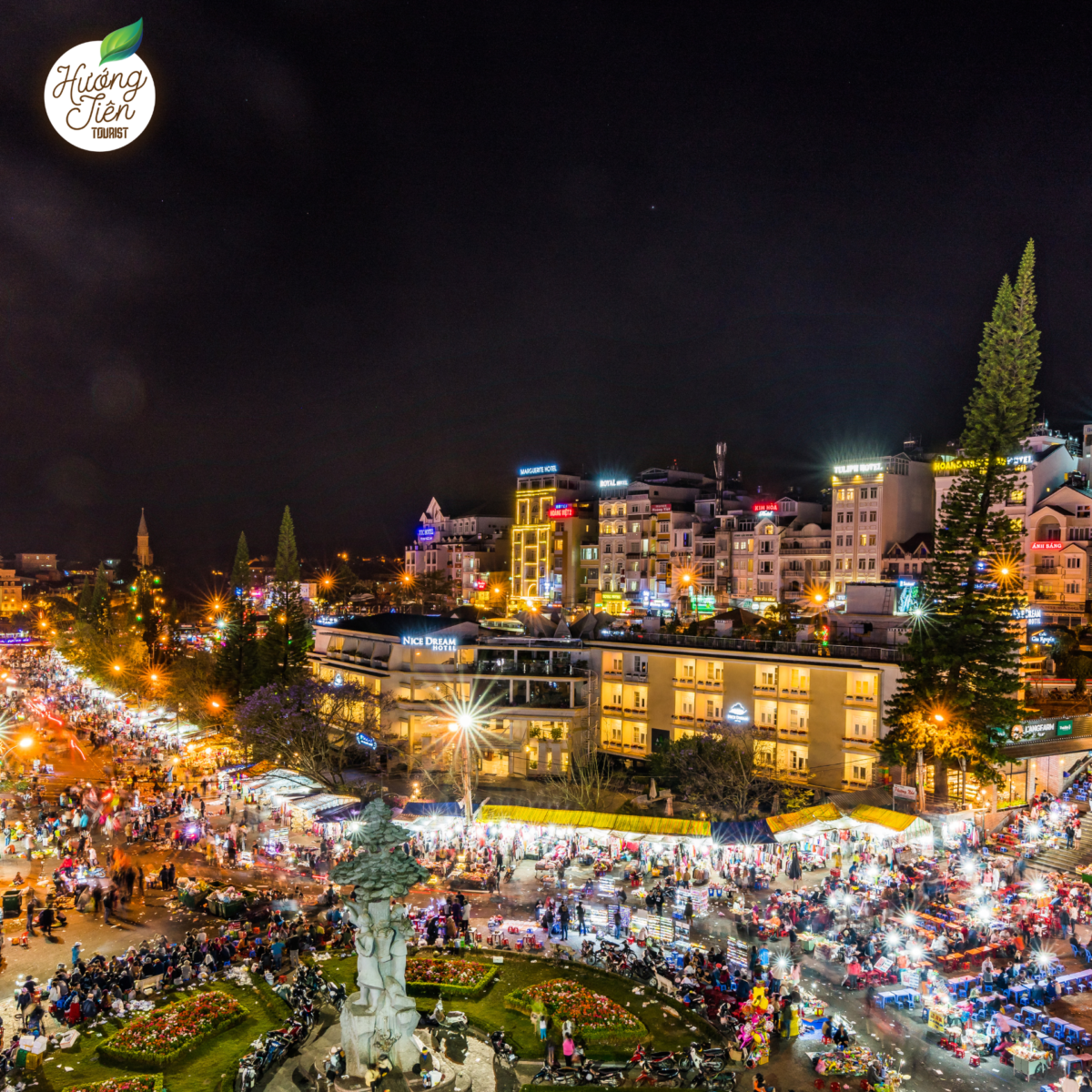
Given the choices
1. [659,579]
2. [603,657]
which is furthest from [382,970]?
[659,579]

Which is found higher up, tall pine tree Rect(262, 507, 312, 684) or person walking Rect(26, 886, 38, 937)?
tall pine tree Rect(262, 507, 312, 684)

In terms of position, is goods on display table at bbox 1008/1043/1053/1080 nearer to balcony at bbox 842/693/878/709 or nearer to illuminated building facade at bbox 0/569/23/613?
balcony at bbox 842/693/878/709

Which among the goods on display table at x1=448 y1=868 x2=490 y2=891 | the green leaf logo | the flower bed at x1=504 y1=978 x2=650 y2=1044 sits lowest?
the goods on display table at x1=448 y1=868 x2=490 y2=891

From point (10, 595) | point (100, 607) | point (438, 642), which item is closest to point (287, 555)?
point (438, 642)

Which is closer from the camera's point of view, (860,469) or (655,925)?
(655,925)

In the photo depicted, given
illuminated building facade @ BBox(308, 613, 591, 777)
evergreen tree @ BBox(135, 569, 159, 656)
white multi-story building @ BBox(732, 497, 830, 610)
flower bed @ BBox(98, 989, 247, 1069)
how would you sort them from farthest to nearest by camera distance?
evergreen tree @ BBox(135, 569, 159, 656)
white multi-story building @ BBox(732, 497, 830, 610)
illuminated building facade @ BBox(308, 613, 591, 777)
flower bed @ BBox(98, 989, 247, 1069)

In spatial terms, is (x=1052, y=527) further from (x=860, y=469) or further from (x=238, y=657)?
(x=238, y=657)

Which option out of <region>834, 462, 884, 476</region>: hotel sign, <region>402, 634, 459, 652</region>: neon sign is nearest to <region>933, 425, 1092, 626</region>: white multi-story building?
<region>834, 462, 884, 476</region>: hotel sign
